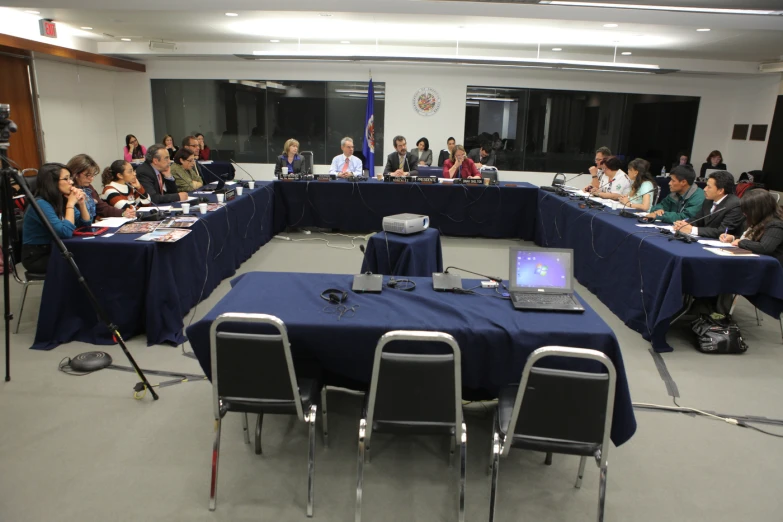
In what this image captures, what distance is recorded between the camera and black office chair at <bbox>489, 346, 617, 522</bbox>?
1551mm

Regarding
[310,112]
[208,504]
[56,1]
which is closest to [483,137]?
[310,112]

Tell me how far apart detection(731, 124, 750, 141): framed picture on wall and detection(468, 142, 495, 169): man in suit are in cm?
447

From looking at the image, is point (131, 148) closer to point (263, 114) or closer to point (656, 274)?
point (263, 114)

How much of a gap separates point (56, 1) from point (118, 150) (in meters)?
5.17

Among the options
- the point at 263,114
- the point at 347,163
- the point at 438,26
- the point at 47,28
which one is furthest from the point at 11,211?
the point at 263,114

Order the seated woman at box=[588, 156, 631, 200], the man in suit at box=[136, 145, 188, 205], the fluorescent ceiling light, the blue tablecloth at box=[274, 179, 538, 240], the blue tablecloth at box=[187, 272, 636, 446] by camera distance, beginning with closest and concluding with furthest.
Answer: the blue tablecloth at box=[187, 272, 636, 446] → the fluorescent ceiling light → the man in suit at box=[136, 145, 188, 205] → the seated woman at box=[588, 156, 631, 200] → the blue tablecloth at box=[274, 179, 538, 240]

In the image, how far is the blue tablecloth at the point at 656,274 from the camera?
323 cm

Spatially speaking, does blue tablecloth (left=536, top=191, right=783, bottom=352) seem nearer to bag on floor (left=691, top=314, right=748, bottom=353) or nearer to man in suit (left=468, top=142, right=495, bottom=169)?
bag on floor (left=691, top=314, right=748, bottom=353)

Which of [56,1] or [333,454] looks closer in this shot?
[333,454]

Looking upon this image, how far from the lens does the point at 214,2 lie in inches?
190

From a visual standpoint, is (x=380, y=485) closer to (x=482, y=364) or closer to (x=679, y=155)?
(x=482, y=364)

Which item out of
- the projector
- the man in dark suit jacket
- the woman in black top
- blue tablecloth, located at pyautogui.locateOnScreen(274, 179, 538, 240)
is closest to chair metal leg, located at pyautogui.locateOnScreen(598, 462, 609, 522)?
the projector

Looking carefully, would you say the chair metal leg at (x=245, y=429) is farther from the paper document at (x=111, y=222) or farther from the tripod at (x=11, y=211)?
the paper document at (x=111, y=222)

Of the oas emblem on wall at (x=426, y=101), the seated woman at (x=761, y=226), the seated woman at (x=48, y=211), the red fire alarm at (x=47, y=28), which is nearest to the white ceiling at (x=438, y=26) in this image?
the red fire alarm at (x=47, y=28)
